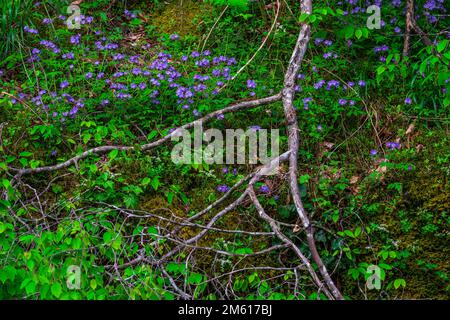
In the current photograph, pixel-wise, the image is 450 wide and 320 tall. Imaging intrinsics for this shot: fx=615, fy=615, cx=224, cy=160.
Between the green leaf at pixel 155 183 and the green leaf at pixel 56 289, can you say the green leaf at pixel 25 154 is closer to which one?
the green leaf at pixel 155 183

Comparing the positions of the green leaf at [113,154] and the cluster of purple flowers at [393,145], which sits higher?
the cluster of purple flowers at [393,145]

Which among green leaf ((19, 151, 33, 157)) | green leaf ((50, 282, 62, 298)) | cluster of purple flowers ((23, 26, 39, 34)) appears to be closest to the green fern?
cluster of purple flowers ((23, 26, 39, 34))

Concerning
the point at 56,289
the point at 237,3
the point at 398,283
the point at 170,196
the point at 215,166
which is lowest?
the point at 398,283

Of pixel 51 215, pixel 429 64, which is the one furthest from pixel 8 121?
pixel 429 64

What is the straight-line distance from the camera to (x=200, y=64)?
17.6 ft

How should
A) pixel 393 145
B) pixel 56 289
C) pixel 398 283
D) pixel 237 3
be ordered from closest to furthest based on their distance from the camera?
pixel 56 289
pixel 398 283
pixel 393 145
pixel 237 3

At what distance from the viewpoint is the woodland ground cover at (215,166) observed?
3855 mm

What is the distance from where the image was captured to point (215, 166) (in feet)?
15.5

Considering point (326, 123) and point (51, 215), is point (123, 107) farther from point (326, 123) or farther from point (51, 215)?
point (326, 123)

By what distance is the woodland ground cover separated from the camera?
386cm

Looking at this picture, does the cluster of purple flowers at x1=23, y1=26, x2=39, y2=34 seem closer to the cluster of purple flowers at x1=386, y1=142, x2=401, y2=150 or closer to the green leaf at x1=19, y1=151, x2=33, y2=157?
the green leaf at x1=19, y1=151, x2=33, y2=157

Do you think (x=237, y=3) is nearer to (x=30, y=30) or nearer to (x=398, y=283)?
(x=30, y=30)

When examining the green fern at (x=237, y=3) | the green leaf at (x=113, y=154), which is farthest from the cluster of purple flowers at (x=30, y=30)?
the green leaf at (x=113, y=154)

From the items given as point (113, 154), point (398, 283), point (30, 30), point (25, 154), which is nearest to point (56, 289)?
point (113, 154)
